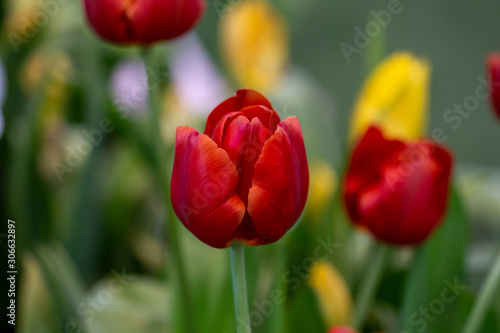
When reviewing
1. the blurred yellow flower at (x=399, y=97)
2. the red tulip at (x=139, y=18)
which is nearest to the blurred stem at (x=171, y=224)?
the red tulip at (x=139, y=18)

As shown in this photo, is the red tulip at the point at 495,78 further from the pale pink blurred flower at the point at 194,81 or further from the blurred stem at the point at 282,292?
the pale pink blurred flower at the point at 194,81

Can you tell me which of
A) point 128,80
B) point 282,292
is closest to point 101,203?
point 128,80

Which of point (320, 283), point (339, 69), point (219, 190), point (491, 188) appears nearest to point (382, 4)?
point (339, 69)

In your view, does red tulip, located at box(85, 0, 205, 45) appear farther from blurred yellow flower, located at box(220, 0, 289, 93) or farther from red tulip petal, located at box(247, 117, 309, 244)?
blurred yellow flower, located at box(220, 0, 289, 93)

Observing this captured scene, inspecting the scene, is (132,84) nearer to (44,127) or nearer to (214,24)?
(44,127)

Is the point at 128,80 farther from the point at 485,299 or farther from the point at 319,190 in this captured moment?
the point at 485,299

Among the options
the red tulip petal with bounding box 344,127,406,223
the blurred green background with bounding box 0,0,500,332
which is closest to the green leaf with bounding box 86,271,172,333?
the blurred green background with bounding box 0,0,500,332
